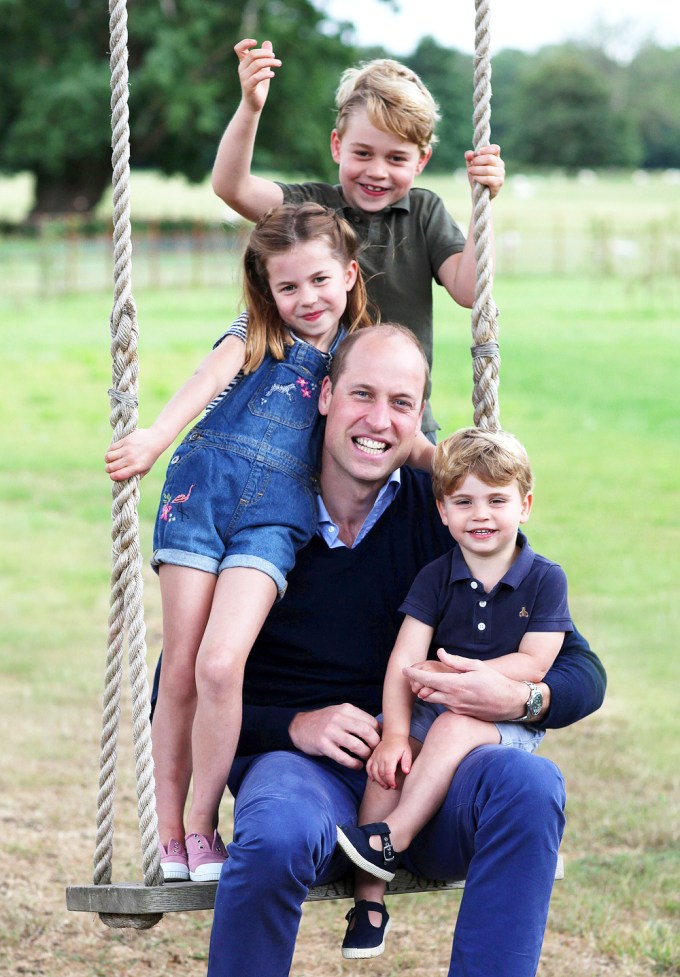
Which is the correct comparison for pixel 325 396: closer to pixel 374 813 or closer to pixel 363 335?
pixel 363 335

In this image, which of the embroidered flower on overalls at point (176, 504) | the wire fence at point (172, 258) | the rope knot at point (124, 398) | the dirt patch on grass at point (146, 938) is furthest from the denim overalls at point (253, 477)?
the wire fence at point (172, 258)

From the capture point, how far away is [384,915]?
292 centimetres

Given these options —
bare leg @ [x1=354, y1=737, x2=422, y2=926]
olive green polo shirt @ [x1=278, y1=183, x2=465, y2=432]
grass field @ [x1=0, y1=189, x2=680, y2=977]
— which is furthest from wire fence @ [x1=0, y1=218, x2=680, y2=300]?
bare leg @ [x1=354, y1=737, x2=422, y2=926]

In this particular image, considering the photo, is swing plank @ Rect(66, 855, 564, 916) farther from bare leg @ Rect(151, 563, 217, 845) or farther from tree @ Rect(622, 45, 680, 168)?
tree @ Rect(622, 45, 680, 168)

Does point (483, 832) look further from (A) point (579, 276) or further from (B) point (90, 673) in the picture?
(A) point (579, 276)

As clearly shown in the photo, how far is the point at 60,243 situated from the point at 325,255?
25.9 metres

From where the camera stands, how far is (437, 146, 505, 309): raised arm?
10.5ft

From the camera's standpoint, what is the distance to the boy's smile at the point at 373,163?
354 cm

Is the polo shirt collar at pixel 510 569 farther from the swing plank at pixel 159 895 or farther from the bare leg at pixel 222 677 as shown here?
the swing plank at pixel 159 895

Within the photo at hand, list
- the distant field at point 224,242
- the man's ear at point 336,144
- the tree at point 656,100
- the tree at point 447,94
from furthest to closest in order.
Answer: the tree at point 656,100 < the tree at point 447,94 < the distant field at point 224,242 < the man's ear at point 336,144

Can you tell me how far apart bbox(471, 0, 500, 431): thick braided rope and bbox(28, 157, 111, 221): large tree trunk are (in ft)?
118

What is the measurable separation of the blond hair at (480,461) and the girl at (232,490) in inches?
13.8

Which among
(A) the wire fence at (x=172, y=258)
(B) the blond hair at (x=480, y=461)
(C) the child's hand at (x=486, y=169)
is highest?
(A) the wire fence at (x=172, y=258)

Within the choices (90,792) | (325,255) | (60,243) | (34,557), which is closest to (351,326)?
(325,255)
